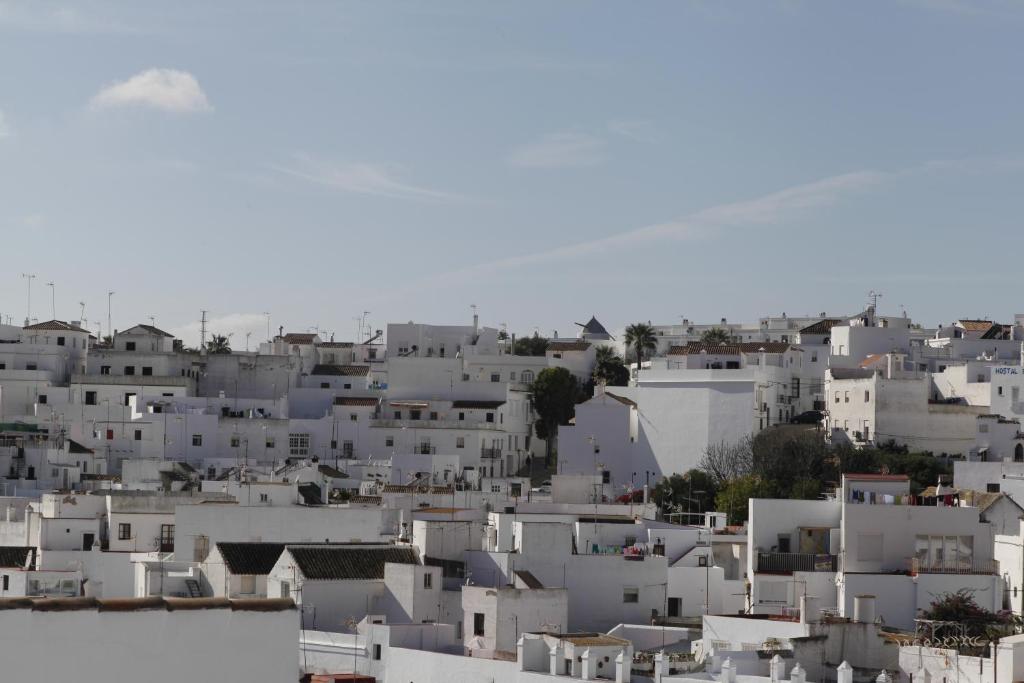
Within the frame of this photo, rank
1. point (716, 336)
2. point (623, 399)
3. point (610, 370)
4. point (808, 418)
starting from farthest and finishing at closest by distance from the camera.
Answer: point (716, 336) < point (610, 370) < point (808, 418) < point (623, 399)

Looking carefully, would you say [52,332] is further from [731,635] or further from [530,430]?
[731,635]

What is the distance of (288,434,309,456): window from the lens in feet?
200

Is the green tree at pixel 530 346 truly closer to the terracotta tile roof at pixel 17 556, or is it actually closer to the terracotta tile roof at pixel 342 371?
the terracotta tile roof at pixel 342 371

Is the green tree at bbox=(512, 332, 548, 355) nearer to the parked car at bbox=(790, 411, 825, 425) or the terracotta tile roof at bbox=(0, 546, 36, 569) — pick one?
the parked car at bbox=(790, 411, 825, 425)

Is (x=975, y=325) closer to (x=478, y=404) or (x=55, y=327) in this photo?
(x=478, y=404)

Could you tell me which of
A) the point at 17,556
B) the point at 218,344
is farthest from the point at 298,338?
the point at 17,556

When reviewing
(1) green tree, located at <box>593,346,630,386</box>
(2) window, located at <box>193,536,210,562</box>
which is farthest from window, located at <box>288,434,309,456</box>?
(2) window, located at <box>193,536,210,562</box>

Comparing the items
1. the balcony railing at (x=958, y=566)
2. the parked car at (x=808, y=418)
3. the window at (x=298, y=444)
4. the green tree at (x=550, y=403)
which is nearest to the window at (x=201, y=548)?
the balcony railing at (x=958, y=566)

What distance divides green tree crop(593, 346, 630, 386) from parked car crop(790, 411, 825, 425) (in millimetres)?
10049

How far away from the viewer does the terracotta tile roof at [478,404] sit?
64081 mm

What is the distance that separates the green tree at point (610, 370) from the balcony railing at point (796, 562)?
39.2 m

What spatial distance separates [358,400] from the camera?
211 feet

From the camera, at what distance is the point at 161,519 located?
123ft

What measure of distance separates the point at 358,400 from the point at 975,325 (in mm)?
30627
